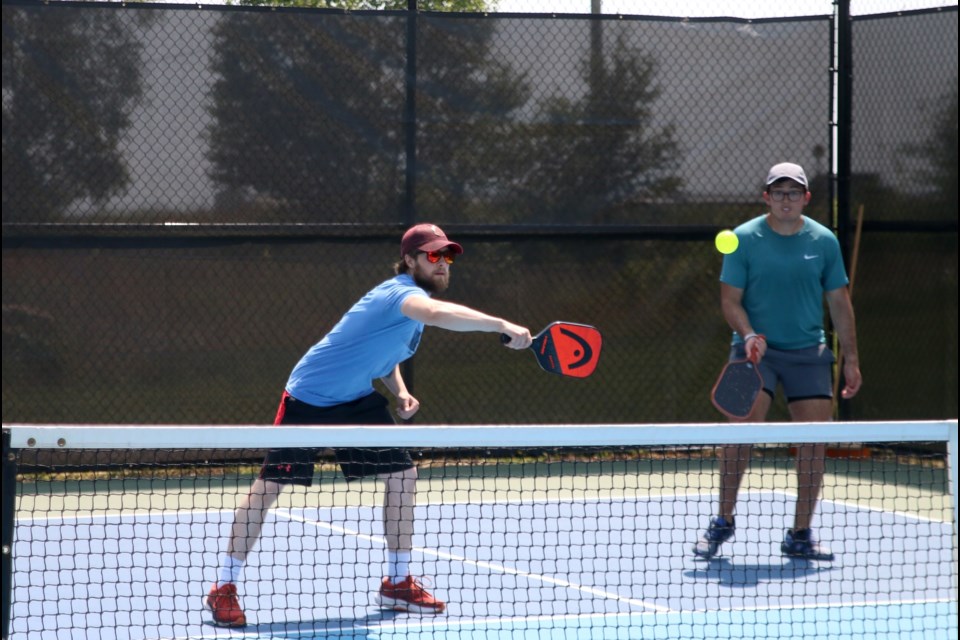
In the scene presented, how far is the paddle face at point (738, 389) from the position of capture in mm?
5441

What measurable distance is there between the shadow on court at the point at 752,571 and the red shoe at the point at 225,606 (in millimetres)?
1746

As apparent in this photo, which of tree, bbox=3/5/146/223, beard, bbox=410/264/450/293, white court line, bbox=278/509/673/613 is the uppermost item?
tree, bbox=3/5/146/223

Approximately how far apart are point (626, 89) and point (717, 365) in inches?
70.2

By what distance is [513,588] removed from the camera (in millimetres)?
4785

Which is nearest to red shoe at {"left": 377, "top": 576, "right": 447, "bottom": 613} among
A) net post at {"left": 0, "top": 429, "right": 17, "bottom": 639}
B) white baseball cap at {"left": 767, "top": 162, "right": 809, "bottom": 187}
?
net post at {"left": 0, "top": 429, "right": 17, "bottom": 639}

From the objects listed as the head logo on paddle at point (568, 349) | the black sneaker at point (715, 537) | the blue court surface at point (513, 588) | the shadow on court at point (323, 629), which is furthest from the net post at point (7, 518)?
the black sneaker at point (715, 537)

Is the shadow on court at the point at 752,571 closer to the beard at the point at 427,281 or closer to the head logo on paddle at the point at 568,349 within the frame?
the head logo on paddle at the point at 568,349

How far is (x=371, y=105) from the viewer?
7.76 m

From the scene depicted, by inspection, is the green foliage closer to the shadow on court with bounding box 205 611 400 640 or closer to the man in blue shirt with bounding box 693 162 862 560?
the man in blue shirt with bounding box 693 162 862 560

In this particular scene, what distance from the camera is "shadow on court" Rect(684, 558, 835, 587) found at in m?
5.07

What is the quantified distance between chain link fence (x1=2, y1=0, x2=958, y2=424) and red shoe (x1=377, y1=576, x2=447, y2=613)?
330 centimetres

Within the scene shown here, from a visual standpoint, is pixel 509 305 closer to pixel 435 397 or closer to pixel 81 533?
pixel 435 397

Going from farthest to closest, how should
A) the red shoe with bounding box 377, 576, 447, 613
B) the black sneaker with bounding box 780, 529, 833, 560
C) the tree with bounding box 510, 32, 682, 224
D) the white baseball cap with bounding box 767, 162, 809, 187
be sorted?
the tree with bounding box 510, 32, 682, 224 → the white baseball cap with bounding box 767, 162, 809, 187 → the black sneaker with bounding box 780, 529, 833, 560 → the red shoe with bounding box 377, 576, 447, 613

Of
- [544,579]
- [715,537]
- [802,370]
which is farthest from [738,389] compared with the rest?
[544,579]
